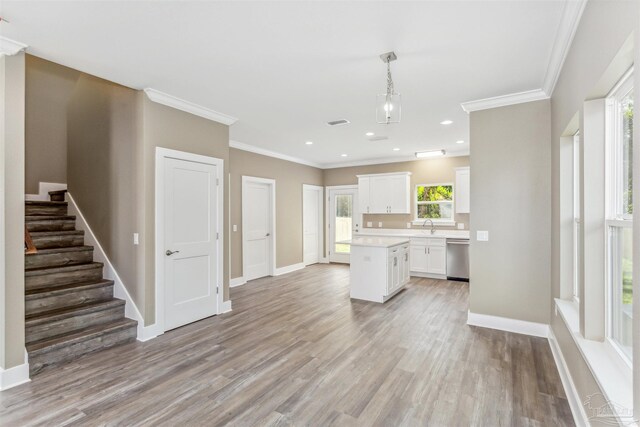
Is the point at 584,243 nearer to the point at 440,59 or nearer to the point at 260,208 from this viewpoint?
the point at 440,59

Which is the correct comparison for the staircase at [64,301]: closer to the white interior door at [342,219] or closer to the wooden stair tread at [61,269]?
the wooden stair tread at [61,269]

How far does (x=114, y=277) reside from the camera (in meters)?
3.75

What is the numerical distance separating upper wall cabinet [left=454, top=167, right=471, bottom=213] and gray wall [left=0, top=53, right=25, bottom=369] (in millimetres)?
6810

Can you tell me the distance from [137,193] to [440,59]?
343cm

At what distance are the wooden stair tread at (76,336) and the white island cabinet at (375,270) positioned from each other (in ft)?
10.2

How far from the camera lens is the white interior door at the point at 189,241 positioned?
3.69 m

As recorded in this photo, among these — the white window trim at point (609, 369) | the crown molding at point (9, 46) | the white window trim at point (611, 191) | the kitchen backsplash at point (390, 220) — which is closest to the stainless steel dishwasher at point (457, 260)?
the kitchen backsplash at point (390, 220)

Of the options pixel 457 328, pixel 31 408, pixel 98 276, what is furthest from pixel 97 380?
pixel 457 328

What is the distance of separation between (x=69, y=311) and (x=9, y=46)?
2.47 metres

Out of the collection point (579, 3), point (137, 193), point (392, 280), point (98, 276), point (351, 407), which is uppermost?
point (579, 3)

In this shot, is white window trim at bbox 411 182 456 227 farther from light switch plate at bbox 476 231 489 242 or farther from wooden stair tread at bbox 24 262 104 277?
wooden stair tread at bbox 24 262 104 277

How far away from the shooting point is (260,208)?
265 inches

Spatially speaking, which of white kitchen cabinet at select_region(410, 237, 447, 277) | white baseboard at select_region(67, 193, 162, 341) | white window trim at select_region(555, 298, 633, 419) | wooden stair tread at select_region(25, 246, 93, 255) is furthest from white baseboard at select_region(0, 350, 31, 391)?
white kitchen cabinet at select_region(410, 237, 447, 277)

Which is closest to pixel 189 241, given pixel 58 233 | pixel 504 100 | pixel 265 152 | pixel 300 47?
pixel 58 233
